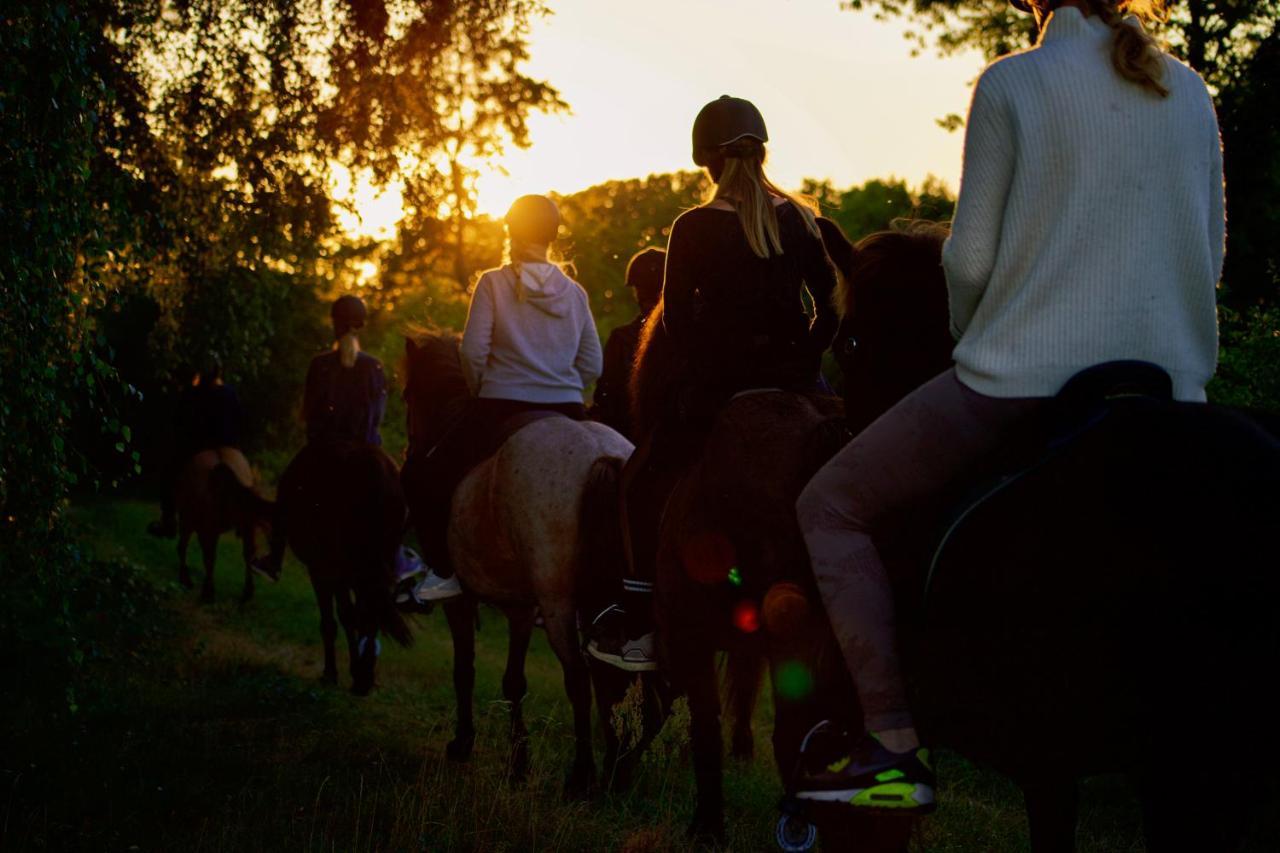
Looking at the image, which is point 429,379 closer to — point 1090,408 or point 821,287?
point 821,287

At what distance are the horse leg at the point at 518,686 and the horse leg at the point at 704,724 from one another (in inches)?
60.6

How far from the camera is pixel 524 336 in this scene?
6941mm

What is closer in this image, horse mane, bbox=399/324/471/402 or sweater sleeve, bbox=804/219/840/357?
sweater sleeve, bbox=804/219/840/357

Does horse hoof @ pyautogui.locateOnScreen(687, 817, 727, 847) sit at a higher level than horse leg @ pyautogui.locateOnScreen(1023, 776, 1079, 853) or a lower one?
lower

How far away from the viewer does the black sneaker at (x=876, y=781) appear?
2.95 metres

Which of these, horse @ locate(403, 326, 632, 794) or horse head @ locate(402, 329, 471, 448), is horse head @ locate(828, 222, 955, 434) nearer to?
horse @ locate(403, 326, 632, 794)

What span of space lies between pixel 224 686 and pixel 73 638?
4151 mm

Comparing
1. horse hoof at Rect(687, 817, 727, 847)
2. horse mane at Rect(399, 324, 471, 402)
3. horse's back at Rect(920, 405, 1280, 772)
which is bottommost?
horse hoof at Rect(687, 817, 727, 847)

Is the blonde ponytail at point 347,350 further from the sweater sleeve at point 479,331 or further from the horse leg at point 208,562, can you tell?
the horse leg at point 208,562

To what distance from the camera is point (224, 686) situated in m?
9.23

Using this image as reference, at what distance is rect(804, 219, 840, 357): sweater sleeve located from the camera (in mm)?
4637

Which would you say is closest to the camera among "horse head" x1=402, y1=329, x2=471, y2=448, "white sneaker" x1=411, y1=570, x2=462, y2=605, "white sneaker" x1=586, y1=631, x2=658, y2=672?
"white sneaker" x1=586, y1=631, x2=658, y2=672

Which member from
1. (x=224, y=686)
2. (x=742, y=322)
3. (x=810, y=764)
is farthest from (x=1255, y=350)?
(x=224, y=686)

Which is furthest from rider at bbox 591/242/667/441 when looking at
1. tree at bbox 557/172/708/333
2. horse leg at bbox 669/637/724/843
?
tree at bbox 557/172/708/333
